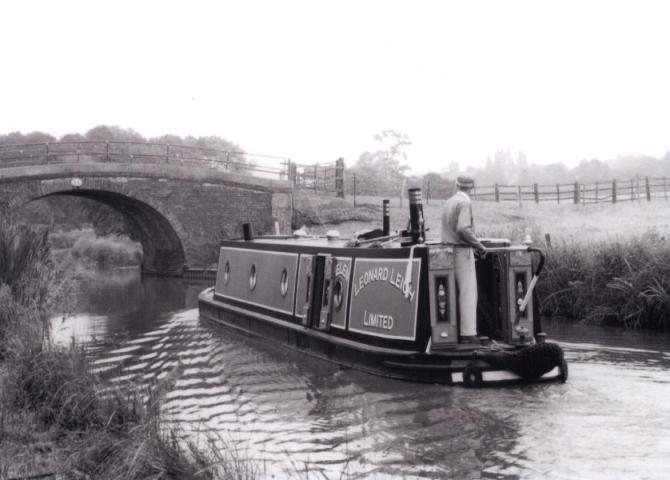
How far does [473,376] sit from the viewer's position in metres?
6.84

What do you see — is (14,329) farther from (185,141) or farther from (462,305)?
(185,141)

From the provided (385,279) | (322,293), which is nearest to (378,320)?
(385,279)

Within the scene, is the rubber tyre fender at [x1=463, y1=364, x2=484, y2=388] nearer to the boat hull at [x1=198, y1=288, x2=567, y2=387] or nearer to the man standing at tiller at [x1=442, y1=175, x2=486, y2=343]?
the boat hull at [x1=198, y1=288, x2=567, y2=387]

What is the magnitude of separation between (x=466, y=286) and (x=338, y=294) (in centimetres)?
174

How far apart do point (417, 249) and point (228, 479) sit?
12.0 feet

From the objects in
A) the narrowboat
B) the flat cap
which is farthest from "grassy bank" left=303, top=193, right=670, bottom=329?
the flat cap

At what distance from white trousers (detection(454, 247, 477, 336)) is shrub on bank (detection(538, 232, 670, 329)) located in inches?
149

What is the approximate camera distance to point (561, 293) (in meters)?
11.4

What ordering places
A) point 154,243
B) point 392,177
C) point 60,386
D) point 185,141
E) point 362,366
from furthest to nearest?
point 185,141 < point 392,177 < point 154,243 < point 362,366 < point 60,386

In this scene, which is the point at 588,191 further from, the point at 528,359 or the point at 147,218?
the point at 528,359

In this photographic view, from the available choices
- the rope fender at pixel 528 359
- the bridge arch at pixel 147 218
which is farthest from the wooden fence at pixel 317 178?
the rope fender at pixel 528 359

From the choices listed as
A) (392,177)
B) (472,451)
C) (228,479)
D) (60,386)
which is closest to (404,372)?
(472,451)

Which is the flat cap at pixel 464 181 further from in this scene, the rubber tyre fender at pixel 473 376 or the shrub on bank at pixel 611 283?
the shrub on bank at pixel 611 283

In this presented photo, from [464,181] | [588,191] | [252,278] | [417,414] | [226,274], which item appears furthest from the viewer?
[588,191]
